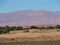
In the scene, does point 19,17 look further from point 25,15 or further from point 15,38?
point 15,38

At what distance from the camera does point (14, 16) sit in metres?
194

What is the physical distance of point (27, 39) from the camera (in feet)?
148

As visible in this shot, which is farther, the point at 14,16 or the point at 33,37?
the point at 14,16

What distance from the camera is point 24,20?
182m

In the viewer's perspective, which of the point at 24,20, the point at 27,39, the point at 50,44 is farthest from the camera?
the point at 24,20

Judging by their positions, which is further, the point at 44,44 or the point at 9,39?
the point at 9,39

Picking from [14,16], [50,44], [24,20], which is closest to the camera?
[50,44]

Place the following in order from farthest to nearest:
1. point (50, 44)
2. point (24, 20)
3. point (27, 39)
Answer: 1. point (24, 20)
2. point (27, 39)
3. point (50, 44)

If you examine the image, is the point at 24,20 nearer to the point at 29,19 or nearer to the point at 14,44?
the point at 29,19

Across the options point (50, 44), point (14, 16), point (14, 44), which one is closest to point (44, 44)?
point (50, 44)

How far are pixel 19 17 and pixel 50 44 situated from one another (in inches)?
6130

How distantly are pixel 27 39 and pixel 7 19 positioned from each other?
474ft

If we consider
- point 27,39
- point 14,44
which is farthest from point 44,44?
point 27,39

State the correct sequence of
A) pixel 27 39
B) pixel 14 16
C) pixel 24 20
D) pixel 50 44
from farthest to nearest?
pixel 14 16
pixel 24 20
pixel 27 39
pixel 50 44
